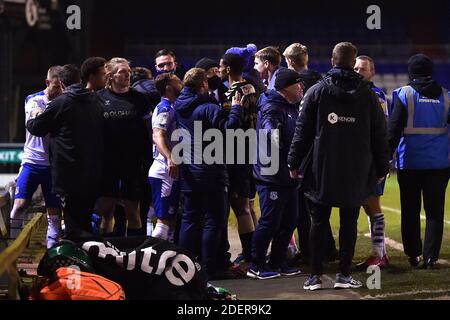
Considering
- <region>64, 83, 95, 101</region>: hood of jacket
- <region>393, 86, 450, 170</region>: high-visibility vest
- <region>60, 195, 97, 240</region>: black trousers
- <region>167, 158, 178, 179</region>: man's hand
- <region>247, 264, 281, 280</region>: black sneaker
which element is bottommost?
<region>247, 264, 281, 280</region>: black sneaker

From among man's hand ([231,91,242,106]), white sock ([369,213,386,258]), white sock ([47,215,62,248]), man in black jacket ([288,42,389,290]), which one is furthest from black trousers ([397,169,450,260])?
white sock ([47,215,62,248])

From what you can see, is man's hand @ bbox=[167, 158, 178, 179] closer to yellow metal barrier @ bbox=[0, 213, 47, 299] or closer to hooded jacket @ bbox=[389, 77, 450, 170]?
hooded jacket @ bbox=[389, 77, 450, 170]

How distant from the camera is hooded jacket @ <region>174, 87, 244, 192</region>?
7.69m

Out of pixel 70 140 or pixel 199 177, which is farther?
pixel 199 177

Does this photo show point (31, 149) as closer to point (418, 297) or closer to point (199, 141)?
point (199, 141)

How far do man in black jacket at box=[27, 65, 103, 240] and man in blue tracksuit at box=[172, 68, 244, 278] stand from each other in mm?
765

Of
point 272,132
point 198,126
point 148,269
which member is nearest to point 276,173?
point 272,132

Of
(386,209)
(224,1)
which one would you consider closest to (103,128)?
(386,209)

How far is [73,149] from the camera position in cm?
744

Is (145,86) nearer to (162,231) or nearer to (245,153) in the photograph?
(245,153)

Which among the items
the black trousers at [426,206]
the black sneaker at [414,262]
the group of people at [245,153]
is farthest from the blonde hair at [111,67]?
the black sneaker at [414,262]

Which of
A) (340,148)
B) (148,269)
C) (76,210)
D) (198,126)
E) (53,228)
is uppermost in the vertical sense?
(198,126)

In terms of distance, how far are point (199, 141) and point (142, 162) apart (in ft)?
2.63

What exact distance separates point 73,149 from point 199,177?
1066 mm
